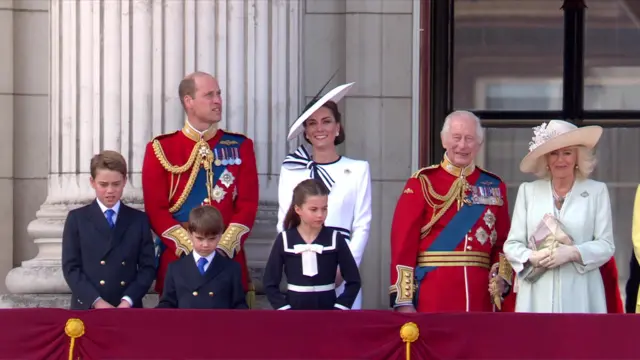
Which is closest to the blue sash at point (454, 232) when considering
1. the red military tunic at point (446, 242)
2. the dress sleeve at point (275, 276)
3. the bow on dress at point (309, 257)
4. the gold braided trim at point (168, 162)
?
the red military tunic at point (446, 242)

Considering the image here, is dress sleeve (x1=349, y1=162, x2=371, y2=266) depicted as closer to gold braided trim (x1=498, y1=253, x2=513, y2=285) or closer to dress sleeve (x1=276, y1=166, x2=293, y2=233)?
dress sleeve (x1=276, y1=166, x2=293, y2=233)

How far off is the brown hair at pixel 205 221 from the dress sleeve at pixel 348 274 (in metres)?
0.53

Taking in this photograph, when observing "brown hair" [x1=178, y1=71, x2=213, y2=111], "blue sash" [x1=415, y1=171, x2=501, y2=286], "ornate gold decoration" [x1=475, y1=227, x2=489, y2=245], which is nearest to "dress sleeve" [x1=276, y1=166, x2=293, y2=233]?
"brown hair" [x1=178, y1=71, x2=213, y2=111]

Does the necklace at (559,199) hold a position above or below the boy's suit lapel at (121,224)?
above

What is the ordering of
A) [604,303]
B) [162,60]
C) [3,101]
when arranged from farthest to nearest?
1. [3,101]
2. [162,60]
3. [604,303]

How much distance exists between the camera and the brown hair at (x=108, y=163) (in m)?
6.68

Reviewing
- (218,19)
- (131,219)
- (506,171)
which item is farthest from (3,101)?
(506,171)

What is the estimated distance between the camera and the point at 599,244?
256 inches

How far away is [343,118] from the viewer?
896cm

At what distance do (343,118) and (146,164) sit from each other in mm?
2255

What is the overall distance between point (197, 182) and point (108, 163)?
1.55ft

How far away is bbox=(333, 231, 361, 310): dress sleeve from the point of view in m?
6.44

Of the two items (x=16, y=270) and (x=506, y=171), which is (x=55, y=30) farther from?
(x=506, y=171)

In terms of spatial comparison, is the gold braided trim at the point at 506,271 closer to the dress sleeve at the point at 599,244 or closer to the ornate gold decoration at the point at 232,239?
the dress sleeve at the point at 599,244
